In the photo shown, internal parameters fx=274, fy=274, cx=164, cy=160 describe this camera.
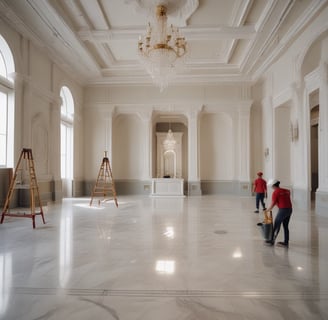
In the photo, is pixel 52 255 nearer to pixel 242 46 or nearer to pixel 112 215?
pixel 112 215

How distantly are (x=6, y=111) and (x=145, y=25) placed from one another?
517cm

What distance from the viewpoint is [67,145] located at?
42.0 feet

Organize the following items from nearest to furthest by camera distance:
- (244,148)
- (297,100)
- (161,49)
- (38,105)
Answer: (161,49)
(297,100)
(38,105)
(244,148)

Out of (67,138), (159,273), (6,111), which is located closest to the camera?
(159,273)

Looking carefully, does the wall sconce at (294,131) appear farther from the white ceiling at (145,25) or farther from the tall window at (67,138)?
the tall window at (67,138)

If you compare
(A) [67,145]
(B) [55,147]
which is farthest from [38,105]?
(A) [67,145]

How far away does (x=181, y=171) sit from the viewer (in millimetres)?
16234

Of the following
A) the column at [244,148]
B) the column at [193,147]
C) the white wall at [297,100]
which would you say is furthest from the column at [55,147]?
the white wall at [297,100]

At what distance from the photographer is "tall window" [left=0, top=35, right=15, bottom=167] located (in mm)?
8133

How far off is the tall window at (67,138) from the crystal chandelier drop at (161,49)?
601cm

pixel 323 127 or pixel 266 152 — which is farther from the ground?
pixel 323 127

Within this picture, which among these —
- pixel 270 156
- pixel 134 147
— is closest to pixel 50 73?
pixel 134 147

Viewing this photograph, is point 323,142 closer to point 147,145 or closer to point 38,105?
point 147,145

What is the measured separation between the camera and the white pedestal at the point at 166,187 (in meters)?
12.8
